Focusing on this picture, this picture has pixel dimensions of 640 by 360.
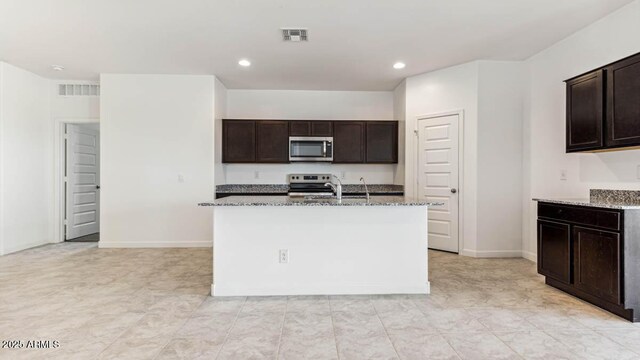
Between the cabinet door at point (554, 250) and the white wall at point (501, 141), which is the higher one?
the white wall at point (501, 141)

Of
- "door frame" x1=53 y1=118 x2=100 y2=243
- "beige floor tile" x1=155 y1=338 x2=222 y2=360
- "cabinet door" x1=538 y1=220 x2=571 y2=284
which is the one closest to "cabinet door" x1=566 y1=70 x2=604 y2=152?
"cabinet door" x1=538 y1=220 x2=571 y2=284

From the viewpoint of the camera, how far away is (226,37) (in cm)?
377

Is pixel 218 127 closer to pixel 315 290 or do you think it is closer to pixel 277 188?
pixel 277 188

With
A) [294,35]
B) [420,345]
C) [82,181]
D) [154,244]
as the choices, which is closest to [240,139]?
[154,244]

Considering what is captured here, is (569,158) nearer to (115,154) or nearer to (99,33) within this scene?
(99,33)

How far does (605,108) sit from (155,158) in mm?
5475

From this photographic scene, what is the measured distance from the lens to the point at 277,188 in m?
5.81

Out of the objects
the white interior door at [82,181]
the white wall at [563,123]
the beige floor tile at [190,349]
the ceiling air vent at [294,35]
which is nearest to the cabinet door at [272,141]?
the ceiling air vent at [294,35]

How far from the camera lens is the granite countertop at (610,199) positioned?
2.69 metres

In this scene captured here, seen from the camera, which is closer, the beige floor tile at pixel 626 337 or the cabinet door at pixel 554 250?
the beige floor tile at pixel 626 337

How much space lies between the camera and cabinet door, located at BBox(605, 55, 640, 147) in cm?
267

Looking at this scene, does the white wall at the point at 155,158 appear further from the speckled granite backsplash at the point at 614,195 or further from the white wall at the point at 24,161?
the speckled granite backsplash at the point at 614,195

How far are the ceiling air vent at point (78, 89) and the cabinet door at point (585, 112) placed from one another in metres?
6.53

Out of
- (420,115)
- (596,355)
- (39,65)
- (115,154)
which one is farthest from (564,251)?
(39,65)
